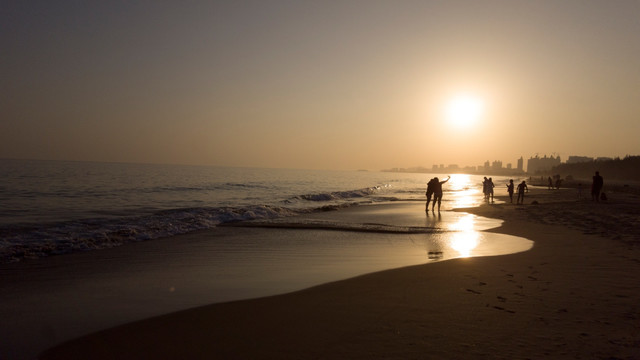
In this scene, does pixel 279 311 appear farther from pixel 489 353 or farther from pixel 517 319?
pixel 517 319

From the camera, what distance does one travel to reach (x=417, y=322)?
4.87m

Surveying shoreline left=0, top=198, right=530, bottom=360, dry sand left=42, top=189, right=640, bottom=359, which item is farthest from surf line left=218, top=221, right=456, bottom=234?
dry sand left=42, top=189, right=640, bottom=359

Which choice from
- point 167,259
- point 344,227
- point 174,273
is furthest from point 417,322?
point 344,227

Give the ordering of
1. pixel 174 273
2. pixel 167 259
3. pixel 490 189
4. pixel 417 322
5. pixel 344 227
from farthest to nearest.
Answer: pixel 490 189, pixel 344 227, pixel 167 259, pixel 174 273, pixel 417 322

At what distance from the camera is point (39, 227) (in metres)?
15.1

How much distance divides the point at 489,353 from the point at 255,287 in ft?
13.7

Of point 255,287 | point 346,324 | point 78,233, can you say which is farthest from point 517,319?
point 78,233

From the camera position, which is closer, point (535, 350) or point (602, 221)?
point (535, 350)

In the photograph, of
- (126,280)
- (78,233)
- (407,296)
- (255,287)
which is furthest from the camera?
(78,233)

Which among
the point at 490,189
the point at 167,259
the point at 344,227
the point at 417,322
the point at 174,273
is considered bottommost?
the point at 344,227

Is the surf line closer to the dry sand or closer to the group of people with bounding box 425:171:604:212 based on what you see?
the group of people with bounding box 425:171:604:212

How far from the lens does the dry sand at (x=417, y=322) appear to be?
4074 millimetres

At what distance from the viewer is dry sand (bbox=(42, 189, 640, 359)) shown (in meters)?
4.07

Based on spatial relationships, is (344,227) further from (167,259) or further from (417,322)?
(417,322)
